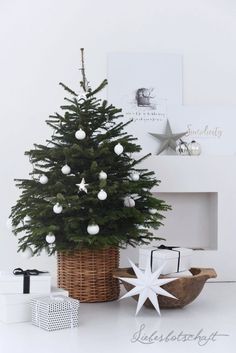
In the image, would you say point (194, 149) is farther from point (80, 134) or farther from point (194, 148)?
point (80, 134)

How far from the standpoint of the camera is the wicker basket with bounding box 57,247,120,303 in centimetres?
216

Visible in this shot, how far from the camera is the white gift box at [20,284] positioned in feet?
6.26

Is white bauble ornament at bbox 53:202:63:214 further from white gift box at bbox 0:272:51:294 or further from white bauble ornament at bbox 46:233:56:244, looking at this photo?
white gift box at bbox 0:272:51:294

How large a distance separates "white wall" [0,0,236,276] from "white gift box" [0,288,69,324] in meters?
0.85

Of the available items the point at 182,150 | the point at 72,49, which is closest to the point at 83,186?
the point at 182,150

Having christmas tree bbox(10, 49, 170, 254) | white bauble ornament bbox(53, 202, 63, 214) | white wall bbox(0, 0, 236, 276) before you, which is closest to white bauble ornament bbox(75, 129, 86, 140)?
christmas tree bbox(10, 49, 170, 254)

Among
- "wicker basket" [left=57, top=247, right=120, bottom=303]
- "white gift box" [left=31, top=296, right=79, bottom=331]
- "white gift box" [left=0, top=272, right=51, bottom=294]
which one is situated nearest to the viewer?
"white gift box" [left=31, top=296, right=79, bottom=331]

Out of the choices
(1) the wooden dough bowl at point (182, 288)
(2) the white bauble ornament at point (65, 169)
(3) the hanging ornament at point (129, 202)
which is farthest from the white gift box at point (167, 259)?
(2) the white bauble ornament at point (65, 169)

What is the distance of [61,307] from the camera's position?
1.81 m

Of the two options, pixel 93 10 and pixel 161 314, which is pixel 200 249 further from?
pixel 93 10

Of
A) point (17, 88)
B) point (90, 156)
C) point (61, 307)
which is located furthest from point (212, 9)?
point (61, 307)

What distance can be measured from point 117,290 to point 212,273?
39 centimetres

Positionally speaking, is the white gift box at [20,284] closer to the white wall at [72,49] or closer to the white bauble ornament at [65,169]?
the white bauble ornament at [65,169]

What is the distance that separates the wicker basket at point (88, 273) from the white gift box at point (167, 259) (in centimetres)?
13
